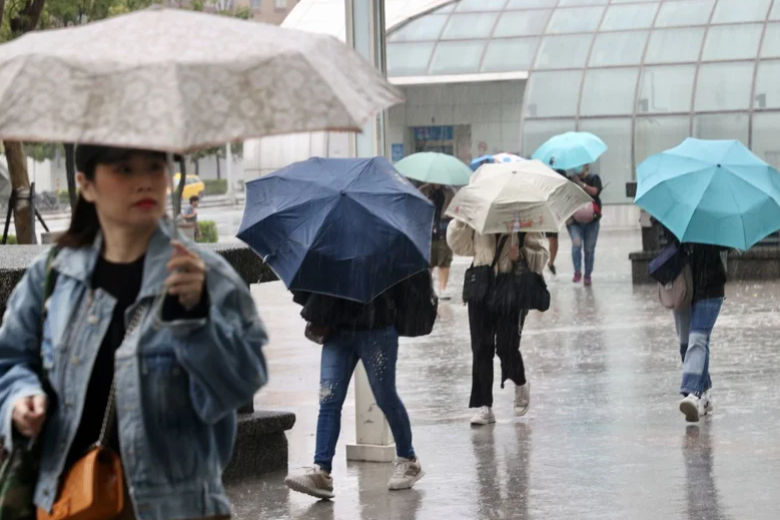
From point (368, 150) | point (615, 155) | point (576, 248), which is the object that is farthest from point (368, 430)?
point (615, 155)

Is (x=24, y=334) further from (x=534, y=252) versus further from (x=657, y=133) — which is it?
(x=657, y=133)

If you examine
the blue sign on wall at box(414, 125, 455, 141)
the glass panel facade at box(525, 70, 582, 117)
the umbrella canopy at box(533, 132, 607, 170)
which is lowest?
the umbrella canopy at box(533, 132, 607, 170)

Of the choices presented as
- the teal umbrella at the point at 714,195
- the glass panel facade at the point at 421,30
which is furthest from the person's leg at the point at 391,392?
the glass panel facade at the point at 421,30

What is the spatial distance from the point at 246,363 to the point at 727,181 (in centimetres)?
629

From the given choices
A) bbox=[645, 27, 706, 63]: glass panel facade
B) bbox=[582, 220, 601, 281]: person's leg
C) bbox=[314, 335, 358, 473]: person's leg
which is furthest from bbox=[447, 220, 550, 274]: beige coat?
bbox=[645, 27, 706, 63]: glass panel facade

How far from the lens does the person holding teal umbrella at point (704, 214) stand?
9000 mm

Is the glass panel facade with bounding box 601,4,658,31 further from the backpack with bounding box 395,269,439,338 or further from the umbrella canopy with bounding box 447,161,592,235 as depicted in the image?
the backpack with bounding box 395,269,439,338

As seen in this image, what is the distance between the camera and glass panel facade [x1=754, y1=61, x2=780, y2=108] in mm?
32344

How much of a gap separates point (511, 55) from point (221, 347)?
33.8 m

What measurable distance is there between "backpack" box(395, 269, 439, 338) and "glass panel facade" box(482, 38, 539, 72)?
29374 mm

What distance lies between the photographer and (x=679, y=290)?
9.26 meters

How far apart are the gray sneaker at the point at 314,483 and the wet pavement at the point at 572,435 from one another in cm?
8

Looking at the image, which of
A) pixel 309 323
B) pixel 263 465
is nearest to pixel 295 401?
pixel 263 465

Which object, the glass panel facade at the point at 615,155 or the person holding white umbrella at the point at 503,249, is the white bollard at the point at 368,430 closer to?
the person holding white umbrella at the point at 503,249
